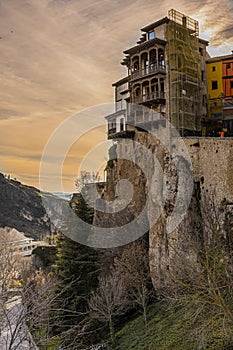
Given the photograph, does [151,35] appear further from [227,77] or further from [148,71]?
[227,77]

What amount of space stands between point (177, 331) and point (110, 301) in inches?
258

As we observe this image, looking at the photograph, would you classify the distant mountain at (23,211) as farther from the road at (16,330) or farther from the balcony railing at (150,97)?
the road at (16,330)

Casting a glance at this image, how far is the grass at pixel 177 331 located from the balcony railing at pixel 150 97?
18.4 meters

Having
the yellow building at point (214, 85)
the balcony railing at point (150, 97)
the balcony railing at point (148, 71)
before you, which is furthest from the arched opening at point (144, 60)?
the yellow building at point (214, 85)

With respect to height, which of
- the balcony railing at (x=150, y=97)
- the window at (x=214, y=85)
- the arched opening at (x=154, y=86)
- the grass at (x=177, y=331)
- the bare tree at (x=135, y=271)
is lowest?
the grass at (x=177, y=331)

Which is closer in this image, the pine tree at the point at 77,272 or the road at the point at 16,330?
the road at the point at 16,330

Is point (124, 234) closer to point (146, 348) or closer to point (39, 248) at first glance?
point (146, 348)

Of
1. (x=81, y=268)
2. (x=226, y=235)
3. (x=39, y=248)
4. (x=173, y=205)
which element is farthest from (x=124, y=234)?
(x=39, y=248)

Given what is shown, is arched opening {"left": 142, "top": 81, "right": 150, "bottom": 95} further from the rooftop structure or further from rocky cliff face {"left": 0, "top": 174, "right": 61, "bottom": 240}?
rocky cliff face {"left": 0, "top": 174, "right": 61, "bottom": 240}

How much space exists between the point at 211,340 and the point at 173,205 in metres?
11.3

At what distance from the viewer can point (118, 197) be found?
41.0 m

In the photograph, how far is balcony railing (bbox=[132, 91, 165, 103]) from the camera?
34.3 meters

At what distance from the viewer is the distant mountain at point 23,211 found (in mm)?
112312

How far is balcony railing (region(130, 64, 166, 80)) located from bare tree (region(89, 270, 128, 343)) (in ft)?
63.5
